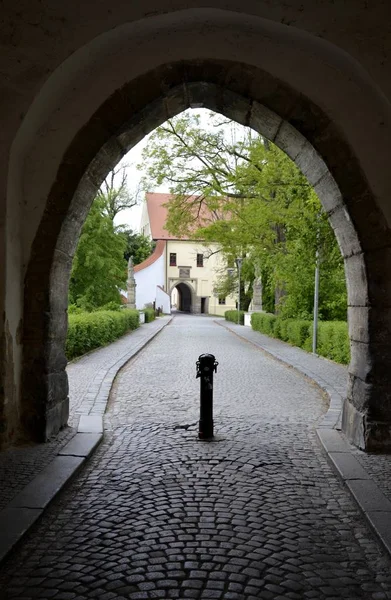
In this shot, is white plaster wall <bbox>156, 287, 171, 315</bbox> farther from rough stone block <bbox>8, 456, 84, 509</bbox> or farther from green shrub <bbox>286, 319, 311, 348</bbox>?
rough stone block <bbox>8, 456, 84, 509</bbox>

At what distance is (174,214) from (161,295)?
2744 centimetres

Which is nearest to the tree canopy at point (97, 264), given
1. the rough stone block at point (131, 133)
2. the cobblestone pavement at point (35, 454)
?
the cobblestone pavement at point (35, 454)

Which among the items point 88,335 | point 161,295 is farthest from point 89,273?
point 161,295

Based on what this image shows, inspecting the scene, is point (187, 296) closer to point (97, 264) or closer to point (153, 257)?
point (153, 257)

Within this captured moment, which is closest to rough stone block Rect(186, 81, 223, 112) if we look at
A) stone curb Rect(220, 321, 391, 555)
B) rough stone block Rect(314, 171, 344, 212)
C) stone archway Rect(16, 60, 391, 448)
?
stone archway Rect(16, 60, 391, 448)

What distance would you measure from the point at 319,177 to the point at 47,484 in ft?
11.9

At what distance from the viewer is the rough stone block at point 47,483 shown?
3.49 meters

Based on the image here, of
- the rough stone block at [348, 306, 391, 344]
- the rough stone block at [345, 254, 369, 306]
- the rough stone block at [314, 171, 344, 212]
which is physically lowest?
the rough stone block at [348, 306, 391, 344]

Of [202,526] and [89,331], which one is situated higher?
[89,331]

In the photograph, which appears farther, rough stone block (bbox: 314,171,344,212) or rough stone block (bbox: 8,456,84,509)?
rough stone block (bbox: 314,171,344,212)

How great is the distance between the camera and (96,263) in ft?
68.2

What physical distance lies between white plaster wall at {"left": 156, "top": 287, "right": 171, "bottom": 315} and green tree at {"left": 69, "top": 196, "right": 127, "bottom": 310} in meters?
27.4

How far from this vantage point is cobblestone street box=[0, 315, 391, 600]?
2.62m

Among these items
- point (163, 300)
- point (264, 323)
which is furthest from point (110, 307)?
point (163, 300)
